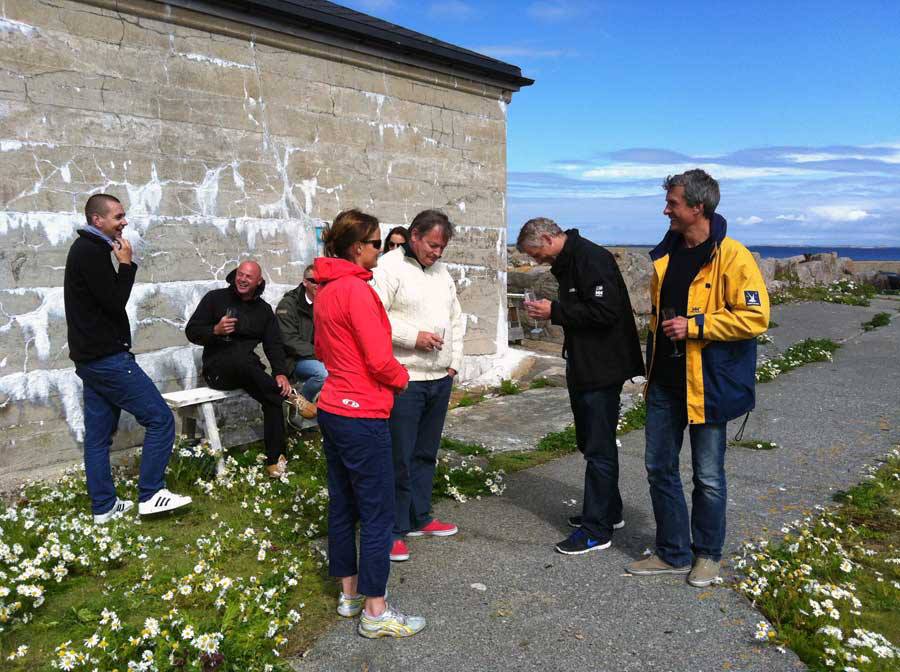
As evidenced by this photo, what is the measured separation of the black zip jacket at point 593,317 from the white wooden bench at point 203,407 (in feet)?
9.37

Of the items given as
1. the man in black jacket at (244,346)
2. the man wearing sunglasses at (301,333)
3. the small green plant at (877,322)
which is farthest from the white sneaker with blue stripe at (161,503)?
the small green plant at (877,322)

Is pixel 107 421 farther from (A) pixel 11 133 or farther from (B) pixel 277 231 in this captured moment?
(B) pixel 277 231

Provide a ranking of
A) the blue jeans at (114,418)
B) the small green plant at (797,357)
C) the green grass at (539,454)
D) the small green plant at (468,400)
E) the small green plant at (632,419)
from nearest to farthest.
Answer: the blue jeans at (114,418), the green grass at (539,454), the small green plant at (632,419), the small green plant at (468,400), the small green plant at (797,357)

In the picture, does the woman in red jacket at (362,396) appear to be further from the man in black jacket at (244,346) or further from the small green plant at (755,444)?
the small green plant at (755,444)

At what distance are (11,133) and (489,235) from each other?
5.26 m

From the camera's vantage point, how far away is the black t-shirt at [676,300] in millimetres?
3820

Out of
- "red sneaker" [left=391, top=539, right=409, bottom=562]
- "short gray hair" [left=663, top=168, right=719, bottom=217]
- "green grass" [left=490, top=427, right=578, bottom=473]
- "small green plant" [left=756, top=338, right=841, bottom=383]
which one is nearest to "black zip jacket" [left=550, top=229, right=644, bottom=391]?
"short gray hair" [left=663, top=168, right=719, bottom=217]

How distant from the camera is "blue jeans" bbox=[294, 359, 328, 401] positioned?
6332 millimetres

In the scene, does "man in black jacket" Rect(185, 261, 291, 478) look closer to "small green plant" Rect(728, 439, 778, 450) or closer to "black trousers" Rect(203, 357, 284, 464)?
"black trousers" Rect(203, 357, 284, 464)

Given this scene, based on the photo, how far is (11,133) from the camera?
5.30 m

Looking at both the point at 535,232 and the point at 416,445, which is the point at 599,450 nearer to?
the point at 416,445

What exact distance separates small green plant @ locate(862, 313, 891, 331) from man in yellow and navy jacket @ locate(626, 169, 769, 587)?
11488 millimetres

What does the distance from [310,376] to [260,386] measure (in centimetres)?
62

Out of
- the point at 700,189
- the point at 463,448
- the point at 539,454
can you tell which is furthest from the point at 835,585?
the point at 463,448
